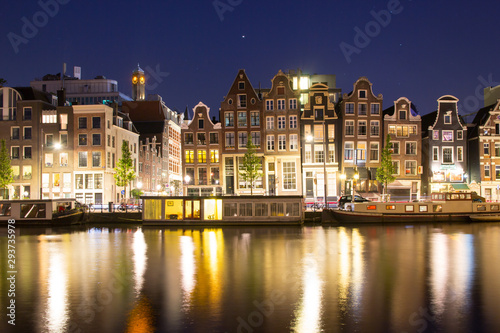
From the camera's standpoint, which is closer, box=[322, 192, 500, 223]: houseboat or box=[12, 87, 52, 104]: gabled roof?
box=[322, 192, 500, 223]: houseboat

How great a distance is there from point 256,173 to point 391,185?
21.7 meters

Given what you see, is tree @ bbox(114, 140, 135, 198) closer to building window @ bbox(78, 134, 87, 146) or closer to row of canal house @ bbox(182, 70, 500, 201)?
building window @ bbox(78, 134, 87, 146)

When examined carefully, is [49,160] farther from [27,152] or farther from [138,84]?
[138,84]

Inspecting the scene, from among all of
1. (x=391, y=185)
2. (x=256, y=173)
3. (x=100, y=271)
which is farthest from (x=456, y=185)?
(x=100, y=271)

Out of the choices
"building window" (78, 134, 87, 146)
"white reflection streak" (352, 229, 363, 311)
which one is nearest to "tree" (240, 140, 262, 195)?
"building window" (78, 134, 87, 146)

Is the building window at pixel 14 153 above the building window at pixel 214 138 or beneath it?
beneath

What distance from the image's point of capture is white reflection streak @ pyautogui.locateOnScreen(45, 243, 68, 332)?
17.9m

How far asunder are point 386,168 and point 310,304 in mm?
58572

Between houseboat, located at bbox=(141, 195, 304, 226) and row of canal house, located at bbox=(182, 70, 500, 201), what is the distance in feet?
65.6

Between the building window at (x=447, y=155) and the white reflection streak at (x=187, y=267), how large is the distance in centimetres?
5377

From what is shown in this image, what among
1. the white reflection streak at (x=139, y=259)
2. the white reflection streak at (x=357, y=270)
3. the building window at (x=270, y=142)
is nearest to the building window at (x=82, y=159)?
the building window at (x=270, y=142)

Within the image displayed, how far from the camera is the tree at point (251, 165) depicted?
7519cm

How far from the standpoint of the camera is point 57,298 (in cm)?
2153

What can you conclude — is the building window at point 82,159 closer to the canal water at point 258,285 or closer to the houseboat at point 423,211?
the canal water at point 258,285
